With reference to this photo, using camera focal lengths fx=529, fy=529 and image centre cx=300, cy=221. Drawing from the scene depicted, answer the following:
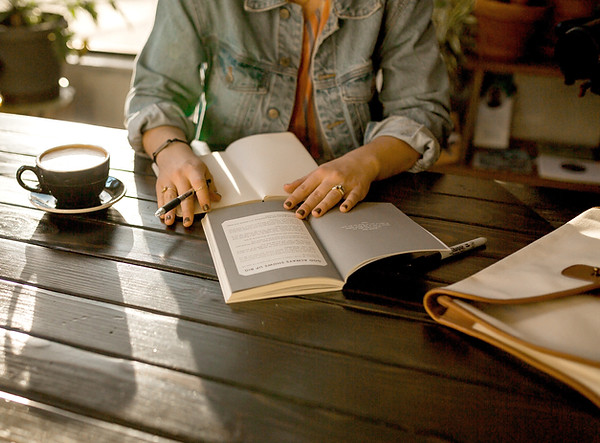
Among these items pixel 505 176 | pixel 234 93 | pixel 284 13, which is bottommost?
pixel 505 176

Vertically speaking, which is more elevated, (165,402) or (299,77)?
(299,77)

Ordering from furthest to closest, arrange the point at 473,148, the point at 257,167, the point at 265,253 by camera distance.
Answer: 1. the point at 473,148
2. the point at 257,167
3. the point at 265,253

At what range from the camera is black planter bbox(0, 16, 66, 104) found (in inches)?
91.4

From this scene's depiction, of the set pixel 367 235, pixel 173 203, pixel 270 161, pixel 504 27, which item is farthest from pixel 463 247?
pixel 504 27

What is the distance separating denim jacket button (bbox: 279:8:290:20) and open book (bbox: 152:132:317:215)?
30cm

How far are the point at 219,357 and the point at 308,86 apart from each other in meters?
0.85

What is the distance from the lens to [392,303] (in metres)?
0.78

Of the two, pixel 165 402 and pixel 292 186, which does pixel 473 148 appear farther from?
pixel 165 402

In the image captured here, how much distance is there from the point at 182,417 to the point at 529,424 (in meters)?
0.39

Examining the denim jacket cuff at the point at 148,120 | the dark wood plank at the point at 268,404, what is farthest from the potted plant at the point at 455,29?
the dark wood plank at the point at 268,404

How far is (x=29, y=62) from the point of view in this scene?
2377 mm


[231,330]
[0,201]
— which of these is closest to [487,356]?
Answer: [231,330]

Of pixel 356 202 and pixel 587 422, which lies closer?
pixel 587 422

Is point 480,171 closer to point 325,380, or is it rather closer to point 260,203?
point 260,203
